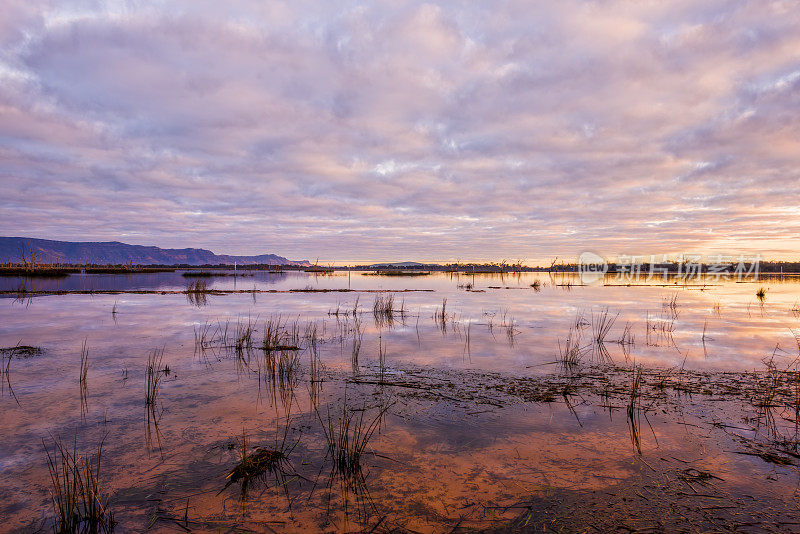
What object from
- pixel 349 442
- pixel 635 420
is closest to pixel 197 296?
pixel 349 442

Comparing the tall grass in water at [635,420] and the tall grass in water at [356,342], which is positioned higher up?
the tall grass in water at [635,420]

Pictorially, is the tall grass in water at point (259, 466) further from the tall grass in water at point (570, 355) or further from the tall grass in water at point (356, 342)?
the tall grass in water at point (570, 355)

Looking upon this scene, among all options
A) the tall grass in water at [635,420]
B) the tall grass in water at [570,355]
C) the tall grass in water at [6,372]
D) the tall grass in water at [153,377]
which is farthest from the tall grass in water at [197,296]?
the tall grass in water at [635,420]

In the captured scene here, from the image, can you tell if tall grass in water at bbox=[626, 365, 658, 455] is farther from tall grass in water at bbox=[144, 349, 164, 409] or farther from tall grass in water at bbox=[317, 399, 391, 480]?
tall grass in water at bbox=[144, 349, 164, 409]

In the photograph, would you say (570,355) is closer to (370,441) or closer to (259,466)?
(370,441)

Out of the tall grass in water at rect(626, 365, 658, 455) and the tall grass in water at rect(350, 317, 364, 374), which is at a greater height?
the tall grass in water at rect(626, 365, 658, 455)

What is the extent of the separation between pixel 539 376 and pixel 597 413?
265 centimetres

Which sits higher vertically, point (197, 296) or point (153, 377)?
point (197, 296)

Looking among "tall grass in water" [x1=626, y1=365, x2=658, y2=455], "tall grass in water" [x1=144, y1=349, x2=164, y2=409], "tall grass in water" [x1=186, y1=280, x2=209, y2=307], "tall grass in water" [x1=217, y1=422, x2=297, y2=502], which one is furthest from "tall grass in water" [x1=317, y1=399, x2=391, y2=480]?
"tall grass in water" [x1=186, y1=280, x2=209, y2=307]

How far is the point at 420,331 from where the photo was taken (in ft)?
57.5

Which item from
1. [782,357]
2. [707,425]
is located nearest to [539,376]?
[707,425]

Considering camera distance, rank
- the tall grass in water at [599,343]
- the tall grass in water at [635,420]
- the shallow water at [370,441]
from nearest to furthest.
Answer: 1. the shallow water at [370,441]
2. the tall grass in water at [635,420]
3. the tall grass in water at [599,343]

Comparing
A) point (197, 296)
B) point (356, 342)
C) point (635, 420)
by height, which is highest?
point (197, 296)

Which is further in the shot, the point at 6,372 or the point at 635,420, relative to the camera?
the point at 6,372
